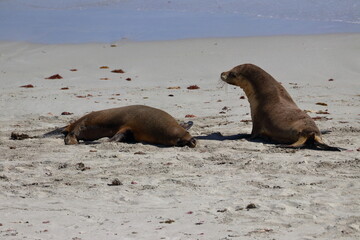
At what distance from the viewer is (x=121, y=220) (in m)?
5.02

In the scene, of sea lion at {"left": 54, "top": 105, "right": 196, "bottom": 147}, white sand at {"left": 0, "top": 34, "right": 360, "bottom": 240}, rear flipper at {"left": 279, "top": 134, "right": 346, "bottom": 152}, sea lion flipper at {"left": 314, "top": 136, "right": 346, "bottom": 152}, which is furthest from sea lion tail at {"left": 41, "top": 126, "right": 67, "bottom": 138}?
Result: sea lion flipper at {"left": 314, "top": 136, "right": 346, "bottom": 152}

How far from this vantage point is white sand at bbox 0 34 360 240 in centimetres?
492

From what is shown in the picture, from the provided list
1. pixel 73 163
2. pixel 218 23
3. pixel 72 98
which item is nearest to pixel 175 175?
pixel 73 163

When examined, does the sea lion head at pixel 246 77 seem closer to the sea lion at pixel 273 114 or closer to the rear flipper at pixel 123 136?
the sea lion at pixel 273 114

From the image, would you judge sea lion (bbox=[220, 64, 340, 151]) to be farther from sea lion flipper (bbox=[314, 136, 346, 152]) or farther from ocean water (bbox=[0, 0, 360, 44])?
ocean water (bbox=[0, 0, 360, 44])

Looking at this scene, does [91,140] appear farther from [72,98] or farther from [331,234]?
[331,234]

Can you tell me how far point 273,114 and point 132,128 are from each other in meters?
1.49

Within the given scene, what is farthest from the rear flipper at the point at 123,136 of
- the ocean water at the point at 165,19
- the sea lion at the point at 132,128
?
the ocean water at the point at 165,19

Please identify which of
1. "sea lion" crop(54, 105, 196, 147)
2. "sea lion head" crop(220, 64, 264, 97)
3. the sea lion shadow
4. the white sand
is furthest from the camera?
"sea lion head" crop(220, 64, 264, 97)

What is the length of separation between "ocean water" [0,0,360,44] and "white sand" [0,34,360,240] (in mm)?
2969

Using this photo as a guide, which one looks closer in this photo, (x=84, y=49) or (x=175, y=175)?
(x=175, y=175)

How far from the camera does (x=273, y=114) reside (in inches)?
329

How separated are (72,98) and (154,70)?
2.27m

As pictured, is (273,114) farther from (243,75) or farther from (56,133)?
(56,133)
